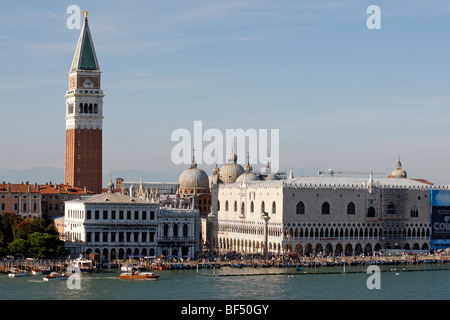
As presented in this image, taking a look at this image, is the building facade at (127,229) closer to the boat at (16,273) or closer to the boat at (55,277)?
the boat at (16,273)

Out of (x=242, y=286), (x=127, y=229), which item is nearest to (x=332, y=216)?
(x=127, y=229)

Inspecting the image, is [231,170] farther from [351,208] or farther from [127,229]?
[127,229]

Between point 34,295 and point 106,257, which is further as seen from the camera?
point 106,257

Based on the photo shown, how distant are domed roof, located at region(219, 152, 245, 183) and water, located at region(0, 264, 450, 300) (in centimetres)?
2820

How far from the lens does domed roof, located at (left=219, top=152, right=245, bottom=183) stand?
91125 millimetres

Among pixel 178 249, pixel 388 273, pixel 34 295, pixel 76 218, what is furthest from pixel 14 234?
pixel 388 273

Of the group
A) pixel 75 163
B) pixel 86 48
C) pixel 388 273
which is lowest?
pixel 388 273

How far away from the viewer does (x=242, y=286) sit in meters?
54.4

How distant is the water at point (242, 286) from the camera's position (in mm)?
50344

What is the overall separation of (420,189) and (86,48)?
29005 mm

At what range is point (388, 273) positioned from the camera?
63.1 meters

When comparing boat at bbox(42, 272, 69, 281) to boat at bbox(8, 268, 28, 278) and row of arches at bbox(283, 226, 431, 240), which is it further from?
row of arches at bbox(283, 226, 431, 240)
